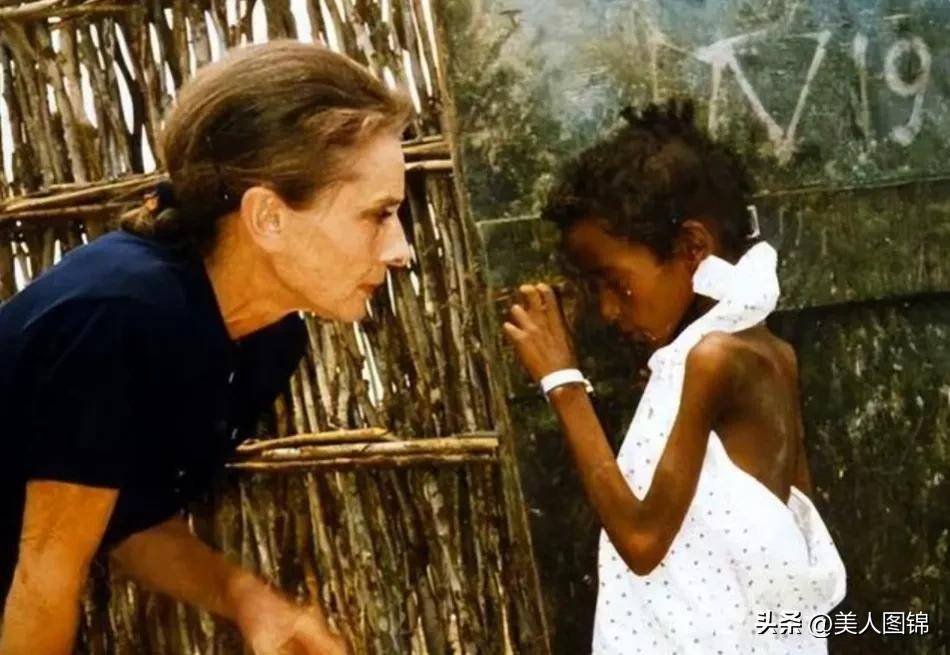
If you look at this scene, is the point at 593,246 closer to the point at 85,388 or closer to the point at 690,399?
the point at 690,399

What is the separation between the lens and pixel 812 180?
1155 millimetres

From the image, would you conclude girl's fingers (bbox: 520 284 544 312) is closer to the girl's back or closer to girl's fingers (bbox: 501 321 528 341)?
girl's fingers (bbox: 501 321 528 341)

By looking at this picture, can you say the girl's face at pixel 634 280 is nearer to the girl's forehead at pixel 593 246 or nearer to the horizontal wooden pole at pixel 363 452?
the girl's forehead at pixel 593 246

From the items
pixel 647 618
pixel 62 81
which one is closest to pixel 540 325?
pixel 647 618

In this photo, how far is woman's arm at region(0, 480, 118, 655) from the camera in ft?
3.24

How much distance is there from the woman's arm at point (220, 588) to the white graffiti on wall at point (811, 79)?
596mm

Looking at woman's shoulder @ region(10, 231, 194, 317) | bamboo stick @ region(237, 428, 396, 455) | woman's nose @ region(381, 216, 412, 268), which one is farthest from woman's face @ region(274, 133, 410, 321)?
bamboo stick @ region(237, 428, 396, 455)

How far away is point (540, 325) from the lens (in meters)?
1.18

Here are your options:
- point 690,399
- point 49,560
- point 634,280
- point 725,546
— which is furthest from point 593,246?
point 49,560

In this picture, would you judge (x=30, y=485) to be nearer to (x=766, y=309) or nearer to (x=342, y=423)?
(x=342, y=423)

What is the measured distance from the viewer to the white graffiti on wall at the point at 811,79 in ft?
3.75

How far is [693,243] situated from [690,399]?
0.14 m

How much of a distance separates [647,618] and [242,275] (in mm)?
493

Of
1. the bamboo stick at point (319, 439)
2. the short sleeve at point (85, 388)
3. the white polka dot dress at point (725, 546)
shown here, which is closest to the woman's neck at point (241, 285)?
the short sleeve at point (85, 388)
